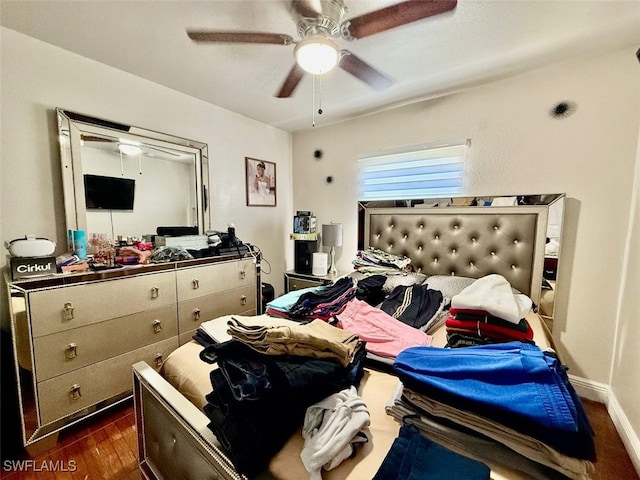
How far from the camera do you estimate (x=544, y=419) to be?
545 mm

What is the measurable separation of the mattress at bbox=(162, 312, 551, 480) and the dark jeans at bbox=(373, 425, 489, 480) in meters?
0.08

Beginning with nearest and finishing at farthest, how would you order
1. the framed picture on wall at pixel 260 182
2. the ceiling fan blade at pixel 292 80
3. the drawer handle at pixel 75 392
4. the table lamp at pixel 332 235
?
the drawer handle at pixel 75 392
the ceiling fan blade at pixel 292 80
the table lamp at pixel 332 235
the framed picture on wall at pixel 260 182

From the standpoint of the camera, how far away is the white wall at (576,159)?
5.57 feet

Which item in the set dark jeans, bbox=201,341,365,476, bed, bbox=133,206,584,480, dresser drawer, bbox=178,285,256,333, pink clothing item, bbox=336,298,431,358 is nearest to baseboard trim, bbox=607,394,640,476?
bed, bbox=133,206,584,480

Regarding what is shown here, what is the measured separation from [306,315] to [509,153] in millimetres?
1989

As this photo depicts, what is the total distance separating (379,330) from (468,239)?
53.1 inches

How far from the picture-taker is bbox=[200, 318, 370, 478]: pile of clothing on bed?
65 cm

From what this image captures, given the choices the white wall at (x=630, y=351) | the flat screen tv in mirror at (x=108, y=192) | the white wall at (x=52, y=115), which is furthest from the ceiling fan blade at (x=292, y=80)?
the white wall at (x=630, y=351)

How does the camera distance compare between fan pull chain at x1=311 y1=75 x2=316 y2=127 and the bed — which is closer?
the bed

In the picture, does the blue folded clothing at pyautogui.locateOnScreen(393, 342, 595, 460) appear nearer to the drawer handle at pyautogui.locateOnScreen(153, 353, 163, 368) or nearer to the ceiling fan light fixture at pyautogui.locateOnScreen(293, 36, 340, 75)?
the ceiling fan light fixture at pyautogui.locateOnScreen(293, 36, 340, 75)

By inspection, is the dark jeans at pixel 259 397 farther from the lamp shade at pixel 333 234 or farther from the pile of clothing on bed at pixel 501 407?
the lamp shade at pixel 333 234

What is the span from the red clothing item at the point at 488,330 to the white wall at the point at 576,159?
120cm

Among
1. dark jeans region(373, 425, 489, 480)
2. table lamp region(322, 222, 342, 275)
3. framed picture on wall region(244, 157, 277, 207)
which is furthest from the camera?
framed picture on wall region(244, 157, 277, 207)

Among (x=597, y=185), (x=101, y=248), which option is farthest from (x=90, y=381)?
(x=597, y=185)
